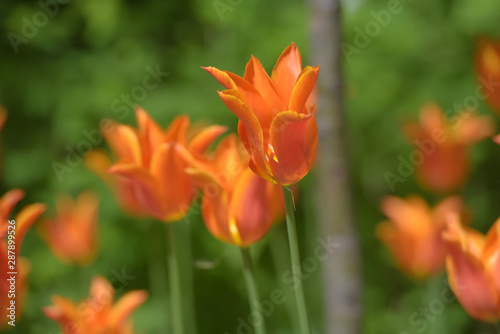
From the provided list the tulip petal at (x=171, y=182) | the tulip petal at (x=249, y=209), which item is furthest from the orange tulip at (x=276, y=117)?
the tulip petal at (x=171, y=182)

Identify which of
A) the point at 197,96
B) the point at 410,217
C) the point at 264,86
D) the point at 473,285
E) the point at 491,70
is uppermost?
the point at 197,96

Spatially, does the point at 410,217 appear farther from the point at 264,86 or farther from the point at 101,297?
the point at 264,86

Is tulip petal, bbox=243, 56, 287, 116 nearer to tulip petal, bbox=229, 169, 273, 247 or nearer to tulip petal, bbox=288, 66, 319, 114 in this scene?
tulip petal, bbox=288, 66, 319, 114

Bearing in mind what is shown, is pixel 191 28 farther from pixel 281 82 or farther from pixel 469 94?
pixel 281 82

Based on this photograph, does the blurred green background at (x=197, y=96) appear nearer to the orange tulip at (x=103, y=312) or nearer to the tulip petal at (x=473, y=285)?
the orange tulip at (x=103, y=312)

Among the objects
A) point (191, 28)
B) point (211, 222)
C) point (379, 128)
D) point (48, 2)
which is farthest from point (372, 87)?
point (211, 222)

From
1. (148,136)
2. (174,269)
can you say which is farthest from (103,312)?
(148,136)

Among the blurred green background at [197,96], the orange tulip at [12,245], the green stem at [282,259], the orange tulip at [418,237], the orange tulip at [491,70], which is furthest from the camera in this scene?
the blurred green background at [197,96]
